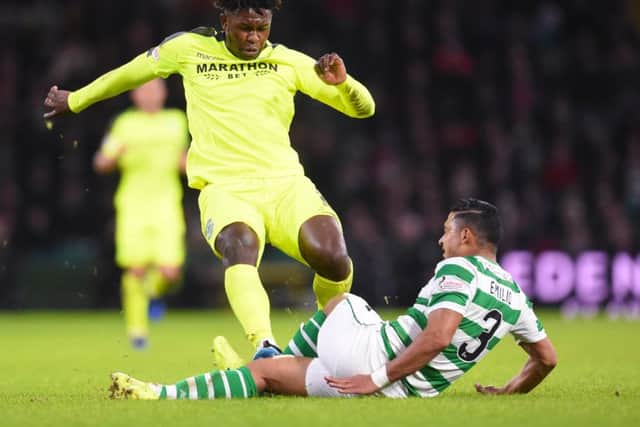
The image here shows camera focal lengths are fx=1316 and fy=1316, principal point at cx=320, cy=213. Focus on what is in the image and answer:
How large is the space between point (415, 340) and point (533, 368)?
89cm

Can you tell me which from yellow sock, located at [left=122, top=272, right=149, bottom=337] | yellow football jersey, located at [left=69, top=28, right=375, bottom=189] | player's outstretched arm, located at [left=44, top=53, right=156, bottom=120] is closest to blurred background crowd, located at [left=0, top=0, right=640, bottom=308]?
yellow sock, located at [left=122, top=272, right=149, bottom=337]

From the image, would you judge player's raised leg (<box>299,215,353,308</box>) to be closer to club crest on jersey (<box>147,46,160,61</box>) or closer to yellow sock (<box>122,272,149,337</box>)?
club crest on jersey (<box>147,46,160,61</box>)

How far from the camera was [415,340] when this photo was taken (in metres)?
5.78

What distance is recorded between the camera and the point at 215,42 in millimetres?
7562

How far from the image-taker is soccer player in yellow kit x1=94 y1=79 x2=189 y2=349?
40.2 feet

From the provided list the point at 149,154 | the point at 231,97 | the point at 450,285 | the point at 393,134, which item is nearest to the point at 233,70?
the point at 231,97

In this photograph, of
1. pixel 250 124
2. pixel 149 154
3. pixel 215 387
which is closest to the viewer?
pixel 215 387

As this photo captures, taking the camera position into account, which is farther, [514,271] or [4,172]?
[4,172]

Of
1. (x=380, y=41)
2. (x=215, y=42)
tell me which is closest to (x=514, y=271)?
(x=380, y=41)

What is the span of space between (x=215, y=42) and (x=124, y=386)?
2.35 metres

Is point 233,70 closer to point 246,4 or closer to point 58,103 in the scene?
point 246,4

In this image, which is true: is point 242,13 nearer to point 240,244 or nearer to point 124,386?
point 240,244

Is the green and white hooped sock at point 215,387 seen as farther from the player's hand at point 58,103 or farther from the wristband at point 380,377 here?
the player's hand at point 58,103

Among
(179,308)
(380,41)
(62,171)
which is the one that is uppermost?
(380,41)
